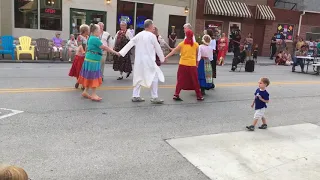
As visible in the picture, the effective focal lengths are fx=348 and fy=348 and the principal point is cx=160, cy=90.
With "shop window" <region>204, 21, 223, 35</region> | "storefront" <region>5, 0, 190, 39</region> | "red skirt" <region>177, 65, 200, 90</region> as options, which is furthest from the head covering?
"shop window" <region>204, 21, 223, 35</region>

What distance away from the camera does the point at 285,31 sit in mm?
28438

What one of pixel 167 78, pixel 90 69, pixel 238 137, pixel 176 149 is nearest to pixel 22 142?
pixel 176 149

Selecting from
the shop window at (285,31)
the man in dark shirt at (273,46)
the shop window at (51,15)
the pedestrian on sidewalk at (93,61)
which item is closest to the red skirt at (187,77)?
the pedestrian on sidewalk at (93,61)

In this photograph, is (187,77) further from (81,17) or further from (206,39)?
(81,17)

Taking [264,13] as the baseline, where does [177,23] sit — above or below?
below

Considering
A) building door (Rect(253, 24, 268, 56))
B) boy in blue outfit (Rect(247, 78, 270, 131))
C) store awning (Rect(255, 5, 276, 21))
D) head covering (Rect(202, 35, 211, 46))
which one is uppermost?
store awning (Rect(255, 5, 276, 21))

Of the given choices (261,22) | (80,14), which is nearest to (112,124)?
(80,14)

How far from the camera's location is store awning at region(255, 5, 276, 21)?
26.1 m

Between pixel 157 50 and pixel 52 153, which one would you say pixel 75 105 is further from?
pixel 52 153

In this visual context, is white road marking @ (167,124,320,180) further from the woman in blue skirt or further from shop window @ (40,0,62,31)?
shop window @ (40,0,62,31)

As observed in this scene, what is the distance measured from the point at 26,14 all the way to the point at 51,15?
52.0 inches

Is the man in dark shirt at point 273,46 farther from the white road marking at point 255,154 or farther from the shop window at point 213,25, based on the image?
the white road marking at point 255,154

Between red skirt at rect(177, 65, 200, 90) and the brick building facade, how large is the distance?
16.4 meters

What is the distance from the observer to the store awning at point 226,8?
24.0m
